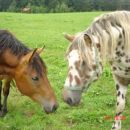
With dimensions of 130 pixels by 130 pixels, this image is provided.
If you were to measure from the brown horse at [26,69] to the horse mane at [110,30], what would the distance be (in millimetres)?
835

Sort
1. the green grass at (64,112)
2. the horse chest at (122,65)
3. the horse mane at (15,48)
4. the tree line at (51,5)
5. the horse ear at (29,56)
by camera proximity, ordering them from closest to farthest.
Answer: the horse ear at (29,56)
the horse mane at (15,48)
the horse chest at (122,65)
the green grass at (64,112)
the tree line at (51,5)

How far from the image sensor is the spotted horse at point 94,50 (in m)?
4.45

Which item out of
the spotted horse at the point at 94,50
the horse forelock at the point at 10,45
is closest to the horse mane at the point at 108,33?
the spotted horse at the point at 94,50

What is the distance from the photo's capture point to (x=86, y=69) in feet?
14.8

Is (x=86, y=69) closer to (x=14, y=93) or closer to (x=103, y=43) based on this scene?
(x=103, y=43)

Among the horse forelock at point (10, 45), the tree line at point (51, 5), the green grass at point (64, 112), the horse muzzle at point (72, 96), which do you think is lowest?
the green grass at point (64, 112)

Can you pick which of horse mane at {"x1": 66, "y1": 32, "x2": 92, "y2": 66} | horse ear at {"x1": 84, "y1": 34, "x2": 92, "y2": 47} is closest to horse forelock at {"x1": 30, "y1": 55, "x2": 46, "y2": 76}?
horse mane at {"x1": 66, "y1": 32, "x2": 92, "y2": 66}

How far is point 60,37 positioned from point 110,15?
12.0 metres

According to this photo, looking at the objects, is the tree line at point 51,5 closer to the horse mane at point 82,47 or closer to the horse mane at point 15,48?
the horse mane at point 15,48

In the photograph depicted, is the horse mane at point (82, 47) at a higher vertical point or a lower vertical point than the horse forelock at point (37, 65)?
higher

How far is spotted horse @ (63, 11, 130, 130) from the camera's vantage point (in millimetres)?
4445

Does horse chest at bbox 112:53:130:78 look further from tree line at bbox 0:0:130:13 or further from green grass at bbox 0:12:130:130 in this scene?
tree line at bbox 0:0:130:13

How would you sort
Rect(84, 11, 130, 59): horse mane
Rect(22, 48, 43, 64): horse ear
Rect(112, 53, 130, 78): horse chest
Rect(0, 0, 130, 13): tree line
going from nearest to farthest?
Rect(84, 11, 130, 59): horse mane → Rect(22, 48, 43, 64): horse ear → Rect(112, 53, 130, 78): horse chest → Rect(0, 0, 130, 13): tree line

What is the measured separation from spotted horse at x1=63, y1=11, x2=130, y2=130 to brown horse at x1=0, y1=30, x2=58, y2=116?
0.38 m
